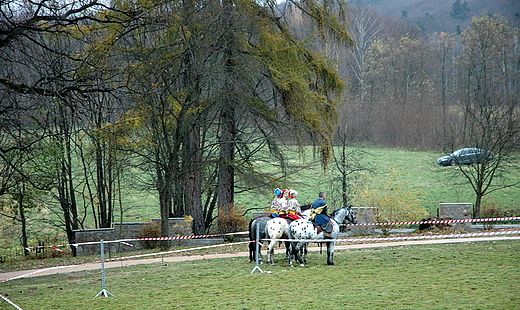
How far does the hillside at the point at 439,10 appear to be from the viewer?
13148 cm

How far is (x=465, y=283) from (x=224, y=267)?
711 centimetres

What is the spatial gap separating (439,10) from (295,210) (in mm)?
165812

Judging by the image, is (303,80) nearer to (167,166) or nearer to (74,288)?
(167,166)

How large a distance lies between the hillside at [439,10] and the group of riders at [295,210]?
10611 cm

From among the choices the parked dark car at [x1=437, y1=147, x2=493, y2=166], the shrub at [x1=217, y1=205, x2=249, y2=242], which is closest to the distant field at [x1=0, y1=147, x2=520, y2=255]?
the parked dark car at [x1=437, y1=147, x2=493, y2=166]

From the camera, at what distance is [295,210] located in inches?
654

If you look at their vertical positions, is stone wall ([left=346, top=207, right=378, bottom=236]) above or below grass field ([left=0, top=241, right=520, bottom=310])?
above

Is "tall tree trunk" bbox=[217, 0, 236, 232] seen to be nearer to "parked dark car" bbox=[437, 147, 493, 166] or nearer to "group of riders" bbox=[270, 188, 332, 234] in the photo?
"group of riders" bbox=[270, 188, 332, 234]

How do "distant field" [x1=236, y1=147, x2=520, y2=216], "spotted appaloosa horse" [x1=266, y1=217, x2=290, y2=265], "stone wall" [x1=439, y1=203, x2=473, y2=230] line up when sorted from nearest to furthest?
"spotted appaloosa horse" [x1=266, y1=217, x2=290, y2=265]
"stone wall" [x1=439, y1=203, x2=473, y2=230]
"distant field" [x1=236, y1=147, x2=520, y2=216]

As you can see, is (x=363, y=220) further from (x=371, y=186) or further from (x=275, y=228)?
(x=275, y=228)

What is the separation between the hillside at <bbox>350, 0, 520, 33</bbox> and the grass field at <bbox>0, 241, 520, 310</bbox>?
106745mm

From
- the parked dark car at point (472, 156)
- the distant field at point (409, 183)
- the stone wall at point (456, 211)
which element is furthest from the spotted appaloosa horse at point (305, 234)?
the parked dark car at point (472, 156)

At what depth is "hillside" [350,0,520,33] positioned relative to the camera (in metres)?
131

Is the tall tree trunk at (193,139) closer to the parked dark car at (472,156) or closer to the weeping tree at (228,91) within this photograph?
the weeping tree at (228,91)
